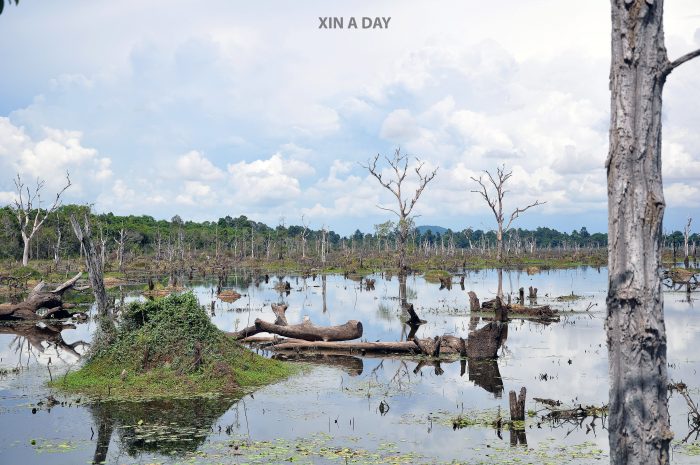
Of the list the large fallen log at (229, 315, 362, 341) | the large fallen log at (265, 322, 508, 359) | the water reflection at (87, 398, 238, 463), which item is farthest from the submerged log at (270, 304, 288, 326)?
the water reflection at (87, 398, 238, 463)

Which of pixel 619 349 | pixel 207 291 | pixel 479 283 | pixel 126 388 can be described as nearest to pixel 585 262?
pixel 479 283

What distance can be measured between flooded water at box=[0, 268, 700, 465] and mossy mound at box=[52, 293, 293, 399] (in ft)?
2.30

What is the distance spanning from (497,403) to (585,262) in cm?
7790

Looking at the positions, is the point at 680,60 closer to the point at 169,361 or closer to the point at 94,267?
the point at 169,361

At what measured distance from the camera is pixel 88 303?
40031 mm

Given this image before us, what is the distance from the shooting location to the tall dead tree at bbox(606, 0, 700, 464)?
16.8 feet

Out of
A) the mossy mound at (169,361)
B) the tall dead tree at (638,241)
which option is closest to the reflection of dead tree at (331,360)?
the mossy mound at (169,361)

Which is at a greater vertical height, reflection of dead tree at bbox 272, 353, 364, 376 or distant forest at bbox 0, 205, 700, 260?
distant forest at bbox 0, 205, 700, 260

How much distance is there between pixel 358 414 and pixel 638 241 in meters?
9.81

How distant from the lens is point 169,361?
16.8m

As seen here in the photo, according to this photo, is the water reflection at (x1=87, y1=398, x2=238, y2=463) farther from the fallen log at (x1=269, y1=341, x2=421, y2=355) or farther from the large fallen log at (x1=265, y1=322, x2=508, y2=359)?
the large fallen log at (x1=265, y1=322, x2=508, y2=359)

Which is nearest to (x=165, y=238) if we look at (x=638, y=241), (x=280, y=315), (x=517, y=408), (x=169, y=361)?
(x=280, y=315)

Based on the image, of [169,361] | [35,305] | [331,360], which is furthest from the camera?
[35,305]

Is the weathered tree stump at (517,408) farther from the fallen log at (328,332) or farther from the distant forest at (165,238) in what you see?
the distant forest at (165,238)
